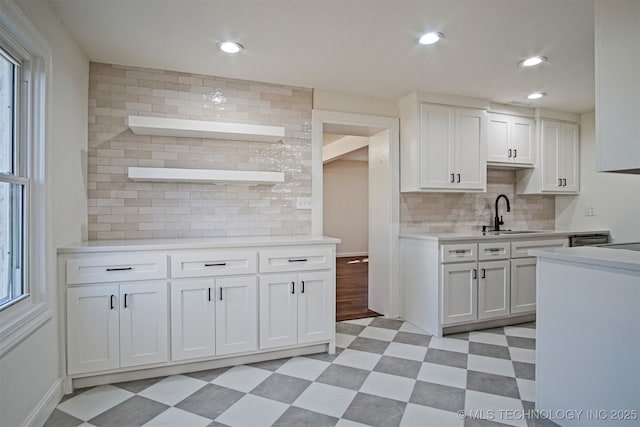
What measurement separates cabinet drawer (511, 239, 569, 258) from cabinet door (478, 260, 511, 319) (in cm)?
15

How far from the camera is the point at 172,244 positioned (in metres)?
2.45

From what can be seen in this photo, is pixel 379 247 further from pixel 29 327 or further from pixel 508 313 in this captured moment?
pixel 29 327

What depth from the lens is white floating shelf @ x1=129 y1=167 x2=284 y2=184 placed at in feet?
8.77

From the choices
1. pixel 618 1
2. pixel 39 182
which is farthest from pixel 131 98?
pixel 618 1

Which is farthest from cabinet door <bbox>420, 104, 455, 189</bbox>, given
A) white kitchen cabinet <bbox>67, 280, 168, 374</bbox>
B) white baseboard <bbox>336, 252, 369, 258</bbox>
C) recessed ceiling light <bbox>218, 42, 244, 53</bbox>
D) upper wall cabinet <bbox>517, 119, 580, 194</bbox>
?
white baseboard <bbox>336, 252, 369, 258</bbox>

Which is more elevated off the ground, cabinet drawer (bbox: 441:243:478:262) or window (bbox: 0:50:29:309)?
window (bbox: 0:50:29:309)

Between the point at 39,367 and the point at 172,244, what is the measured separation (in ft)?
3.15

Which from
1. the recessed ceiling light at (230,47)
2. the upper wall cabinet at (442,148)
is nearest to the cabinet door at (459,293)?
the upper wall cabinet at (442,148)

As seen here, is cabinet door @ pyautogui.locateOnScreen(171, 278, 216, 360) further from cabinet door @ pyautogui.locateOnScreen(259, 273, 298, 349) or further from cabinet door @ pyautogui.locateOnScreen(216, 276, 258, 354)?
cabinet door @ pyautogui.locateOnScreen(259, 273, 298, 349)

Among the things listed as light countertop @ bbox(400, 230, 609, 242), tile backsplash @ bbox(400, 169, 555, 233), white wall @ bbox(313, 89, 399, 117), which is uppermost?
white wall @ bbox(313, 89, 399, 117)

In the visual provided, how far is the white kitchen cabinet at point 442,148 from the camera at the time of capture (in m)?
3.54

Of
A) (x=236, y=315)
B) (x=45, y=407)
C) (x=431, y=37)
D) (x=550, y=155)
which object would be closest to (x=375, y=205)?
(x=431, y=37)

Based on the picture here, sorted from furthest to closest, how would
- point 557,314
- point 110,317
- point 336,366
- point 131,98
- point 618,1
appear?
point 131,98, point 336,366, point 110,317, point 557,314, point 618,1

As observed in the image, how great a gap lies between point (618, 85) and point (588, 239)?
2850 mm
